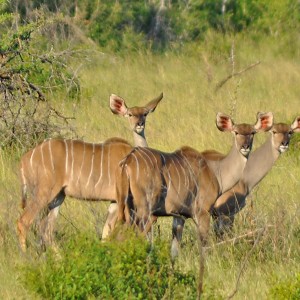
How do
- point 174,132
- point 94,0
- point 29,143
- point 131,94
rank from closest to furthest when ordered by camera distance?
point 29,143
point 174,132
point 131,94
point 94,0

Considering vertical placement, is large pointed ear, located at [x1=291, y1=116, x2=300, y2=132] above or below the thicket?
above

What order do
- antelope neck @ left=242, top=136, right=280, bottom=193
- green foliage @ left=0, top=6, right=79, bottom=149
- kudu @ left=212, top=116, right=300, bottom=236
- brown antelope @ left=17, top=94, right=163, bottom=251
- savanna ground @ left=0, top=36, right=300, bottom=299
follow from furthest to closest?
green foliage @ left=0, top=6, right=79, bottom=149 < antelope neck @ left=242, top=136, right=280, bottom=193 < kudu @ left=212, top=116, right=300, bottom=236 < brown antelope @ left=17, top=94, right=163, bottom=251 < savanna ground @ left=0, top=36, right=300, bottom=299

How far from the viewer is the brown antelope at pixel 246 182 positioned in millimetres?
5910

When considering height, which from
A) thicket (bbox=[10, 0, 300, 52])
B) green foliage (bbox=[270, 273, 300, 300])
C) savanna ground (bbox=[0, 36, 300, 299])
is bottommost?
thicket (bbox=[10, 0, 300, 52])

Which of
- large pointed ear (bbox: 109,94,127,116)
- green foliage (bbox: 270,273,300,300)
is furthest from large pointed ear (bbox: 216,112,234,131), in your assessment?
green foliage (bbox: 270,273,300,300)

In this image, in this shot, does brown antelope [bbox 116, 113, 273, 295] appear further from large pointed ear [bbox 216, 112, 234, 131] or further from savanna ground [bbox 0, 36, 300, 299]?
savanna ground [bbox 0, 36, 300, 299]

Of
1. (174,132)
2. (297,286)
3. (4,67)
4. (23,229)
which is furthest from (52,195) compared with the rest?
(174,132)

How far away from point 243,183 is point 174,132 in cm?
293

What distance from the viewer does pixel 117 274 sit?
4250mm

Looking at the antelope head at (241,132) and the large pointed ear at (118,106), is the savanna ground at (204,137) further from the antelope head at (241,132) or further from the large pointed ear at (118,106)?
the large pointed ear at (118,106)

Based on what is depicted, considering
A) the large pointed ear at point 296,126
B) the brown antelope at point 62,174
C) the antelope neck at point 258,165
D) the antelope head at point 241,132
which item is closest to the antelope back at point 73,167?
the brown antelope at point 62,174

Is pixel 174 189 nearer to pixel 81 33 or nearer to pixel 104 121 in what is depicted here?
pixel 104 121

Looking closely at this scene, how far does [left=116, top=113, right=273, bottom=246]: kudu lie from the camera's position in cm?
543

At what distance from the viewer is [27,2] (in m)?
13.5
